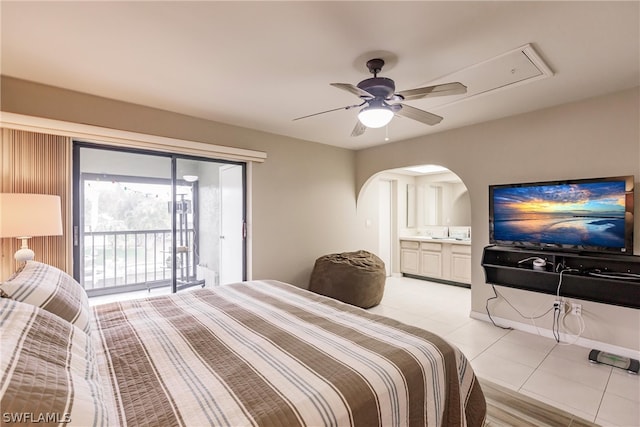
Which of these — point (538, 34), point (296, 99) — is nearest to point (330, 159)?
point (296, 99)

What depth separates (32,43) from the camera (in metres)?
1.97

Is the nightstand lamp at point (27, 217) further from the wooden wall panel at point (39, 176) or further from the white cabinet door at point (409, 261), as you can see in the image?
the white cabinet door at point (409, 261)

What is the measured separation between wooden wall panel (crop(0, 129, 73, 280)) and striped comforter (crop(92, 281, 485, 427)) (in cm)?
117

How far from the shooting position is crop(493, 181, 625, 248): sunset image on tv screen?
8.78ft

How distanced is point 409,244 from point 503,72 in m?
4.02

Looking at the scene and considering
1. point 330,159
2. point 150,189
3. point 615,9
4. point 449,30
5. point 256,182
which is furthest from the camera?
point 330,159

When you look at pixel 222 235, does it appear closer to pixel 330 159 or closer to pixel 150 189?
pixel 150 189

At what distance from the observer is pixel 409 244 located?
19.6 feet

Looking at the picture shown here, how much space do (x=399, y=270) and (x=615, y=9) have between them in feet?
16.5

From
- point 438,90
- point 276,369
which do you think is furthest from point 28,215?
point 438,90

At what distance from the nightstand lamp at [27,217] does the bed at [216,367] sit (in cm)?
62

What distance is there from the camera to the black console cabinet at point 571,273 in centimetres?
261

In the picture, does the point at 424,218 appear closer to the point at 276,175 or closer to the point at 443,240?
the point at 443,240
